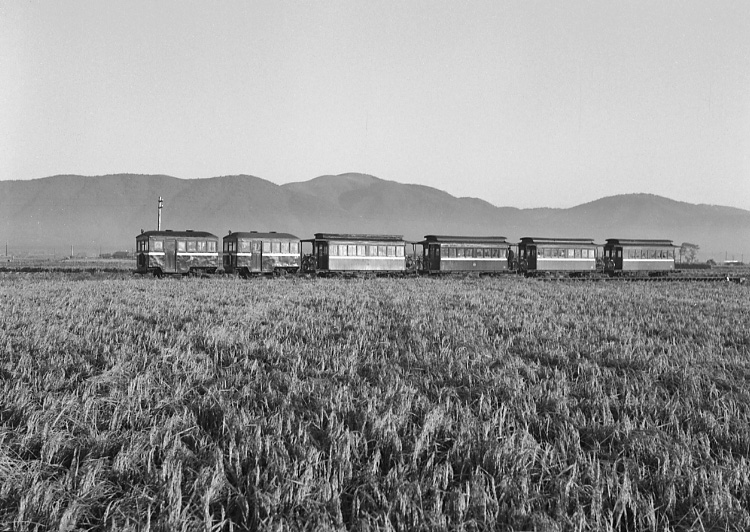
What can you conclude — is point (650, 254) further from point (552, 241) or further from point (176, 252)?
point (176, 252)

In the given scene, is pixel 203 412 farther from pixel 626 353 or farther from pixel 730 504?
pixel 626 353

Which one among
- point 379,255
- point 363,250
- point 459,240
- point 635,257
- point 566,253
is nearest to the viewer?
point 363,250

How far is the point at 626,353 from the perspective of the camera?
10.6 metres

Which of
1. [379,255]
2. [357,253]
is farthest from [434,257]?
[357,253]

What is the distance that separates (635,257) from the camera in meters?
49.9

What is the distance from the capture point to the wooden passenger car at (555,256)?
1850 inches

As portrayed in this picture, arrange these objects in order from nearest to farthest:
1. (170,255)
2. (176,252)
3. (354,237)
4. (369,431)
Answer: (369,431) → (170,255) → (176,252) → (354,237)

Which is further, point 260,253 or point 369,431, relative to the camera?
point 260,253

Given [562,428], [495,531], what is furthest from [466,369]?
[495,531]

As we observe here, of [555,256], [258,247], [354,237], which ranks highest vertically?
[354,237]

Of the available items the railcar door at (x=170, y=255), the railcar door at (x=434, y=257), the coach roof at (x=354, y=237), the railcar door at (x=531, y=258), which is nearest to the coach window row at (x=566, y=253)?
the railcar door at (x=531, y=258)

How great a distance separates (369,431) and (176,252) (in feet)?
117

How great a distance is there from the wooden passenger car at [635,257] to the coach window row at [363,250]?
59.3 feet

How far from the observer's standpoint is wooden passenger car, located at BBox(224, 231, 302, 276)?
39.5 m
